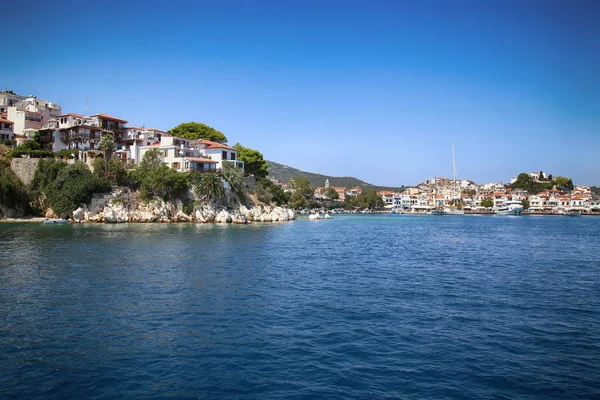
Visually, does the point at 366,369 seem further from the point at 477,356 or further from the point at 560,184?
the point at 560,184

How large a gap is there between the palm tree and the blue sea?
3406cm

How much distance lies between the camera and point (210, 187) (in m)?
59.5

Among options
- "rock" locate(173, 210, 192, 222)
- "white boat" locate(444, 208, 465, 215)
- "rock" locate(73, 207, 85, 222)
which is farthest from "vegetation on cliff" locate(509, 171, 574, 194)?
"rock" locate(73, 207, 85, 222)

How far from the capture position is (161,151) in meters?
66.1

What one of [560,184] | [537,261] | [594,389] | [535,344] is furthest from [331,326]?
[560,184]

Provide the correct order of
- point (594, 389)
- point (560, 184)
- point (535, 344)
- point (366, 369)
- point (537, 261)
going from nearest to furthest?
point (594, 389) → point (366, 369) → point (535, 344) → point (537, 261) → point (560, 184)

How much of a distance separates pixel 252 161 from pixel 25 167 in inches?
1510

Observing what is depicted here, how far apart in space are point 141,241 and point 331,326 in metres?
25.3

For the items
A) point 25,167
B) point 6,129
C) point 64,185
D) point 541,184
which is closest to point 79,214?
point 64,185

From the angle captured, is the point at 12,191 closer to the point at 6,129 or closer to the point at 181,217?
the point at 6,129

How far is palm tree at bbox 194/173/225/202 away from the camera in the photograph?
5953 cm

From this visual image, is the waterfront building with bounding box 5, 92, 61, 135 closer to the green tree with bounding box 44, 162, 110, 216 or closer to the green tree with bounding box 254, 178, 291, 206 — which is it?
the green tree with bounding box 44, 162, 110, 216

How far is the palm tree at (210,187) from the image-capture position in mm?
59531

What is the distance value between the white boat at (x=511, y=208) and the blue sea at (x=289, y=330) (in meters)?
121
